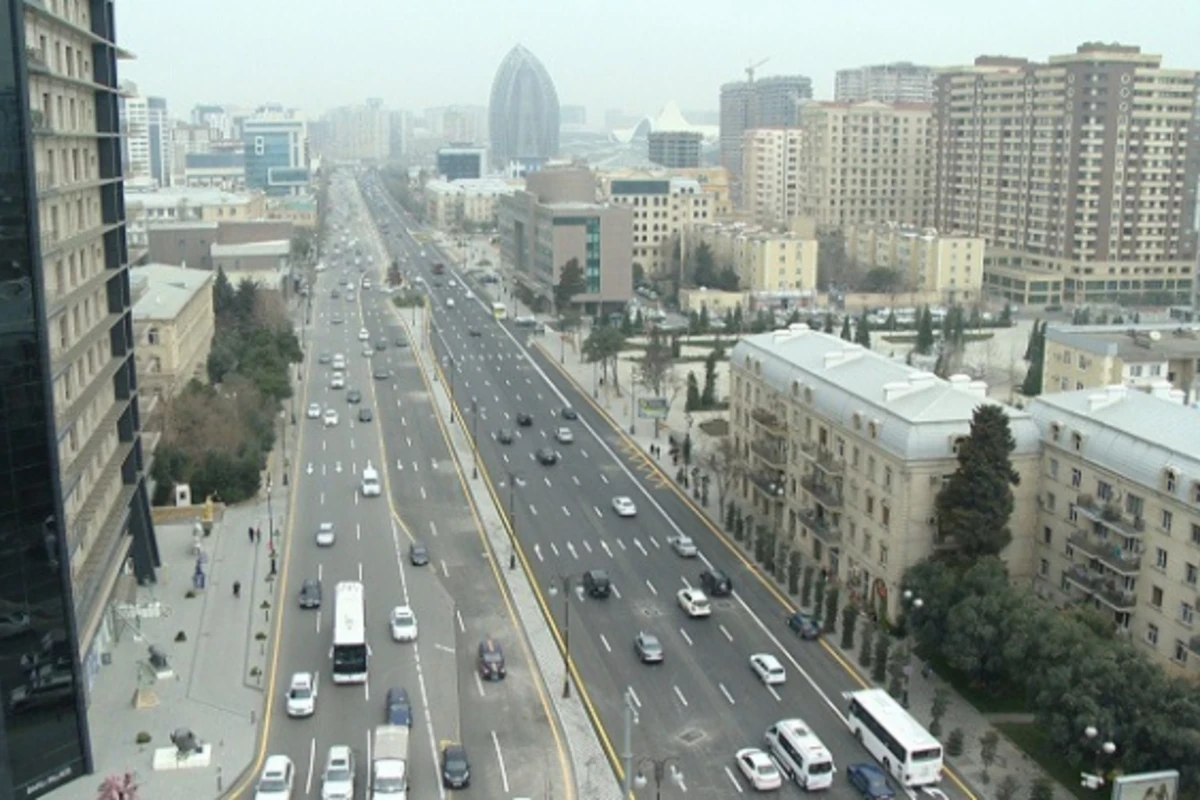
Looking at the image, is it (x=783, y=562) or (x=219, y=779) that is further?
(x=783, y=562)

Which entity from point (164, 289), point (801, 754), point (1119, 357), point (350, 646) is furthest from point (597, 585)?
point (164, 289)

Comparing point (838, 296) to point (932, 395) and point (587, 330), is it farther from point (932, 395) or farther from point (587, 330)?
point (932, 395)

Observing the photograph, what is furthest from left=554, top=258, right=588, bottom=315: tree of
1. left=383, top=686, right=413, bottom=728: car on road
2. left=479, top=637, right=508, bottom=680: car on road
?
left=383, top=686, right=413, bottom=728: car on road

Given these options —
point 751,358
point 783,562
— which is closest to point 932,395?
point 783,562

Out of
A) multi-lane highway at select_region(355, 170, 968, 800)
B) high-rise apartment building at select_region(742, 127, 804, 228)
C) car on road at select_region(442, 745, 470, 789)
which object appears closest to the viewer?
car on road at select_region(442, 745, 470, 789)

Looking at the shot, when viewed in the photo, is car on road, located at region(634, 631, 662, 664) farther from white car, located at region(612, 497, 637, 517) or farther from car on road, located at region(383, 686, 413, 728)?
white car, located at region(612, 497, 637, 517)

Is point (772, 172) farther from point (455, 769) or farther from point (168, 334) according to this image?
point (455, 769)

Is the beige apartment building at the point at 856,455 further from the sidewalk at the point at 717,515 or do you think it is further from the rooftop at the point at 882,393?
the sidewalk at the point at 717,515

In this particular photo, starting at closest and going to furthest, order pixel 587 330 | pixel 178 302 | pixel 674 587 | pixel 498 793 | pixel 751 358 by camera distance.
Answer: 1. pixel 498 793
2. pixel 674 587
3. pixel 751 358
4. pixel 178 302
5. pixel 587 330

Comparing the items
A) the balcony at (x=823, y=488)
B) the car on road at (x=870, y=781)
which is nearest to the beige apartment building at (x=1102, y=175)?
the balcony at (x=823, y=488)
